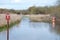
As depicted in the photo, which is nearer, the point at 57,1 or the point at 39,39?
the point at 39,39

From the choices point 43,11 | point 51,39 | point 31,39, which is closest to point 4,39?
point 31,39

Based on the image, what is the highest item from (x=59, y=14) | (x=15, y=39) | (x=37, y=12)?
(x=15, y=39)

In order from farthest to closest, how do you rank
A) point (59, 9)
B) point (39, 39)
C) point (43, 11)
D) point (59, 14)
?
1. point (43, 11)
2. point (59, 9)
3. point (59, 14)
4. point (39, 39)

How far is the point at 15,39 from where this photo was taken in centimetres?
1467

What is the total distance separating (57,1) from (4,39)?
3967 centimetres

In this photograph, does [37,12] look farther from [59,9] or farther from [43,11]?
[59,9]

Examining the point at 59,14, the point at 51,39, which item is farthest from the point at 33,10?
the point at 51,39

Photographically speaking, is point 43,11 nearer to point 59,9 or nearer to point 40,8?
point 40,8

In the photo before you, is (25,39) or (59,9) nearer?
(25,39)

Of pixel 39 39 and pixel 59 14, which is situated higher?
pixel 39 39

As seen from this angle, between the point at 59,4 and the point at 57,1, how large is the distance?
939mm

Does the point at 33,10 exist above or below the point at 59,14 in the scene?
below

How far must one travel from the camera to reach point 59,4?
52.5 metres

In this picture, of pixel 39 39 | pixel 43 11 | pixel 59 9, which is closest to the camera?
pixel 39 39
